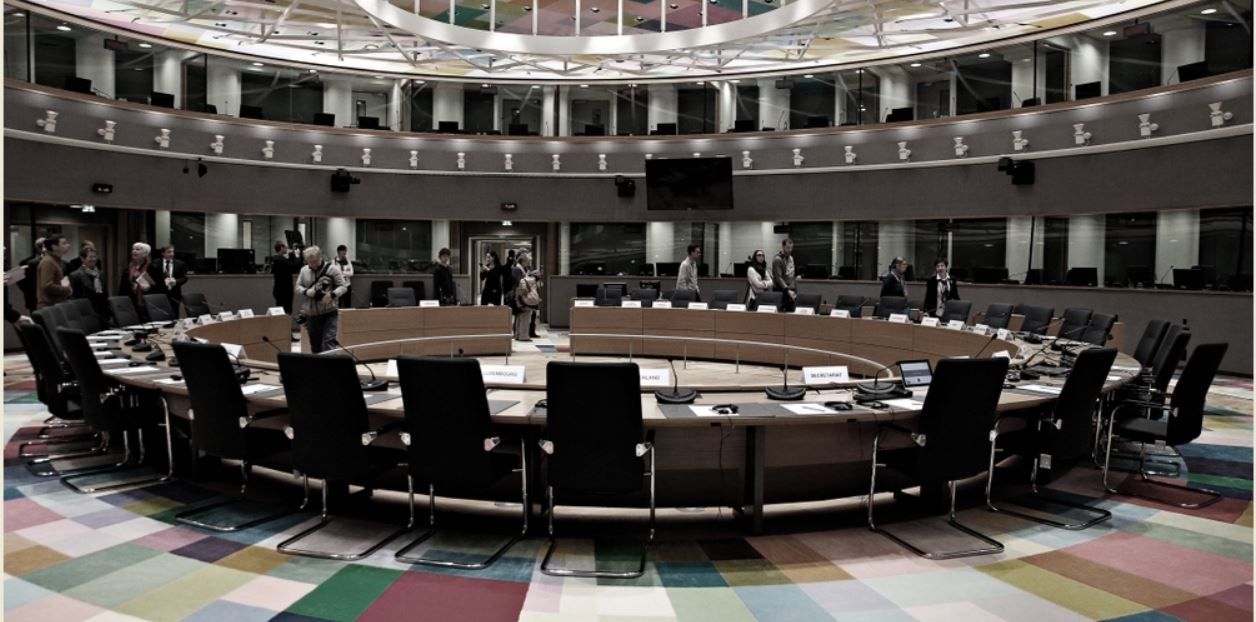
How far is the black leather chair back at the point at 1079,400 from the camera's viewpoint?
4.20 m

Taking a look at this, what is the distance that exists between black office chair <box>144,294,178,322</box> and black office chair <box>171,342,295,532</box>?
4849mm

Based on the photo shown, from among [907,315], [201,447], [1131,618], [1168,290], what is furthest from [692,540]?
[1168,290]

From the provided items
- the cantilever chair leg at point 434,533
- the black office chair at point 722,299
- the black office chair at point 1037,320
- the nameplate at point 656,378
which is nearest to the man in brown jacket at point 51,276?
the cantilever chair leg at point 434,533

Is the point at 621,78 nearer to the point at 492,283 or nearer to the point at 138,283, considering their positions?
the point at 492,283

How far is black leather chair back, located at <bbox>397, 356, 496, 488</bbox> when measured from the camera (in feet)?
11.5

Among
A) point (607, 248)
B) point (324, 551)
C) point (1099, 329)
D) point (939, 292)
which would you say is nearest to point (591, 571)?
point (324, 551)

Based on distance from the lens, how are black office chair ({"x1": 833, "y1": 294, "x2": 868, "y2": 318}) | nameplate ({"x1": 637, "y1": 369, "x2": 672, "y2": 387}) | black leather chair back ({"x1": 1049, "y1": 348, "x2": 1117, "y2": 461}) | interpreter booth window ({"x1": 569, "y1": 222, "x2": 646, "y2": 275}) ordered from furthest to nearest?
1. interpreter booth window ({"x1": 569, "y1": 222, "x2": 646, "y2": 275})
2. black office chair ({"x1": 833, "y1": 294, "x2": 868, "y2": 318})
3. nameplate ({"x1": 637, "y1": 369, "x2": 672, "y2": 387})
4. black leather chair back ({"x1": 1049, "y1": 348, "x2": 1117, "y2": 461})

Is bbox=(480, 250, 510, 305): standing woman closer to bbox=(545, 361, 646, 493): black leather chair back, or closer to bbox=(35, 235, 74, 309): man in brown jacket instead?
bbox=(35, 235, 74, 309): man in brown jacket

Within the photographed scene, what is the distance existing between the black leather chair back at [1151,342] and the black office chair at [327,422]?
19.0 ft

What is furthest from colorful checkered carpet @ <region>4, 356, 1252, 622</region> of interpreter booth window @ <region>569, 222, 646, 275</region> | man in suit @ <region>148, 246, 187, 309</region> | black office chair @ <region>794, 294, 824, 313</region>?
interpreter booth window @ <region>569, 222, 646, 275</region>

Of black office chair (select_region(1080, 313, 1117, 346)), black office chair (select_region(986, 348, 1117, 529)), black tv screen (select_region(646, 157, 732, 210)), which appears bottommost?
black office chair (select_region(986, 348, 1117, 529))

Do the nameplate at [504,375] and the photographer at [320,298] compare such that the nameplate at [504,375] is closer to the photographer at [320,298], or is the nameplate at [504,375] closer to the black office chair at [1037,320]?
the photographer at [320,298]

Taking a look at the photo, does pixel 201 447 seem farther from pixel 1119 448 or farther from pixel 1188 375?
pixel 1119 448

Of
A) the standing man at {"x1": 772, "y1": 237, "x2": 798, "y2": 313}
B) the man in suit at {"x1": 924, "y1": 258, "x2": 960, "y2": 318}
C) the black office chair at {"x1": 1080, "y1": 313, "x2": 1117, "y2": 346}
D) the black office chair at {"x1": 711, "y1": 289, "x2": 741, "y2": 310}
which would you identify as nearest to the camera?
the black office chair at {"x1": 1080, "y1": 313, "x2": 1117, "y2": 346}
